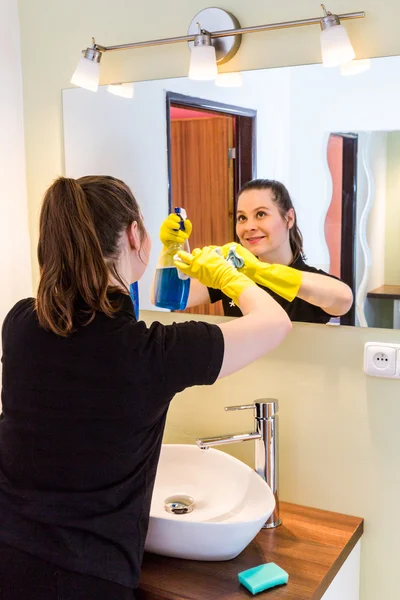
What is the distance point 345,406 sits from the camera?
1.60 metres

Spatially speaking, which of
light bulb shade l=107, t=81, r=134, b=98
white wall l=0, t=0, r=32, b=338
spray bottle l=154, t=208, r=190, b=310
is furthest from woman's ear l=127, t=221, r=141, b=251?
white wall l=0, t=0, r=32, b=338

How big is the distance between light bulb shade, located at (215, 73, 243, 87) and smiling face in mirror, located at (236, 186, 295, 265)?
0.26m

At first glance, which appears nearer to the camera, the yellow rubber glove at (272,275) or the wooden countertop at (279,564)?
the wooden countertop at (279,564)

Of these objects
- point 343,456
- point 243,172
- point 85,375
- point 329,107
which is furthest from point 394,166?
point 85,375

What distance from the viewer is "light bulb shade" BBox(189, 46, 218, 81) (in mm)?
1540

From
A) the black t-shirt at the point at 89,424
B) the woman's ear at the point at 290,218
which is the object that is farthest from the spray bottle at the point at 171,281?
the black t-shirt at the point at 89,424

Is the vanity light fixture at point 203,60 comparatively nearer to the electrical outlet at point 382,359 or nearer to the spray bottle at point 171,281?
the spray bottle at point 171,281

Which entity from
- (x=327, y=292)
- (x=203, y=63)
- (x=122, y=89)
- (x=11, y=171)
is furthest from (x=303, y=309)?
(x=11, y=171)

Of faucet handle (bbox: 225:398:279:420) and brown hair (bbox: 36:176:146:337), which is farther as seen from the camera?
faucet handle (bbox: 225:398:279:420)

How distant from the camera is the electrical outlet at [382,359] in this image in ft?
4.93

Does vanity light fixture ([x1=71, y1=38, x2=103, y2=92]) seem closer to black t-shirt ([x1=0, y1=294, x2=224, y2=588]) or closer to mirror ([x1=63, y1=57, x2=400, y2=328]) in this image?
mirror ([x1=63, y1=57, x2=400, y2=328])

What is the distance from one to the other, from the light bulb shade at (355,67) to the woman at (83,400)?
63cm

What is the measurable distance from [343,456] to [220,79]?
0.98 meters

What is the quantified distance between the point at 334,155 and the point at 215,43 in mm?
416
